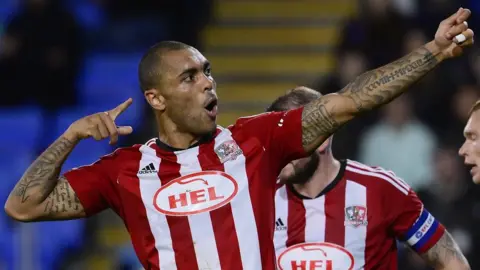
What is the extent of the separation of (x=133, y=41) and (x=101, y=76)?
0.47 m

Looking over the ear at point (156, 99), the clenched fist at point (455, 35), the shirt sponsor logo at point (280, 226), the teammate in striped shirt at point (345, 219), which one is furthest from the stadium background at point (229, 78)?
the clenched fist at point (455, 35)

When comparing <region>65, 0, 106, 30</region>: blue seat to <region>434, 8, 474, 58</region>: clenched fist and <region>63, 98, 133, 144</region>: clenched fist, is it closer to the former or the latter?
<region>63, 98, 133, 144</region>: clenched fist

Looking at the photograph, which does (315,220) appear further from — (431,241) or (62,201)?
(62,201)

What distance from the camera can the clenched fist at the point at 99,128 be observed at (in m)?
3.90

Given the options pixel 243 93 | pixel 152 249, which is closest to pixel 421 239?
pixel 152 249

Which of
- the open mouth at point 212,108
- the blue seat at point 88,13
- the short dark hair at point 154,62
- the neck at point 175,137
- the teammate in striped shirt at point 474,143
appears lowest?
the blue seat at point 88,13

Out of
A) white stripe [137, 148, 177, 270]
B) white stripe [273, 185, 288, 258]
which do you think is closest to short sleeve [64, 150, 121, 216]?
white stripe [137, 148, 177, 270]

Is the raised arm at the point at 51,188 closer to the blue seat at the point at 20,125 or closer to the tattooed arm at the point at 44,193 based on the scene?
the tattooed arm at the point at 44,193

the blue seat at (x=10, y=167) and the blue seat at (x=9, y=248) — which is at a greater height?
the blue seat at (x=10, y=167)

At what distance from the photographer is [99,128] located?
392 cm

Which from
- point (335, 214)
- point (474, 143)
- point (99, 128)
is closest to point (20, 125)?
point (335, 214)

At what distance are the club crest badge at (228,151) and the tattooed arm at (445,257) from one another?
1086mm

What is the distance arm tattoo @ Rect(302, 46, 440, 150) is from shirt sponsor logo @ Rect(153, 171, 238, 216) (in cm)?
35

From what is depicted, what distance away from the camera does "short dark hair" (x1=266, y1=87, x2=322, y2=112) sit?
4.55m
